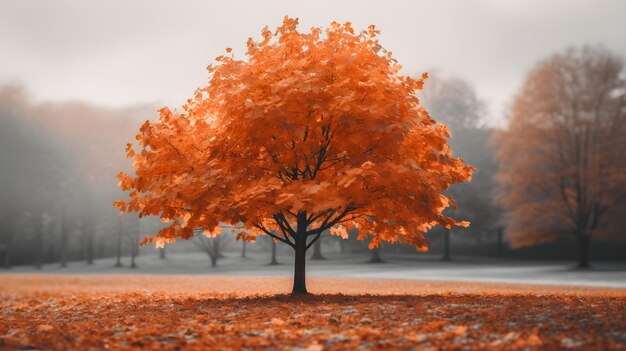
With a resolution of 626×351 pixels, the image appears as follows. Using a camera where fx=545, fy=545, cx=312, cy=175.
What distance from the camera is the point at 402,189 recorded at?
9.27 meters

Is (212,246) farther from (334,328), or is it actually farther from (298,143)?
(334,328)

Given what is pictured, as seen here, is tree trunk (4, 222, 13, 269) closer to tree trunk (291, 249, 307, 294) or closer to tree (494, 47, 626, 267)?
tree (494, 47, 626, 267)

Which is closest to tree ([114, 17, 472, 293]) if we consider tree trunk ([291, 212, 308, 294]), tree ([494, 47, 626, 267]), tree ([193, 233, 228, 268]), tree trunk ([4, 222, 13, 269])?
tree trunk ([291, 212, 308, 294])

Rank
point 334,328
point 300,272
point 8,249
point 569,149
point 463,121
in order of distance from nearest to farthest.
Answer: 1. point 334,328
2. point 300,272
3. point 569,149
4. point 8,249
5. point 463,121

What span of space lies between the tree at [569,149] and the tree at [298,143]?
21584mm

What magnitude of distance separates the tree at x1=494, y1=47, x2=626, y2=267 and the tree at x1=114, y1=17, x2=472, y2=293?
21584 millimetres

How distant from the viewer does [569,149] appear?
3012 cm

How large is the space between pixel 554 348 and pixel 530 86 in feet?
93.7

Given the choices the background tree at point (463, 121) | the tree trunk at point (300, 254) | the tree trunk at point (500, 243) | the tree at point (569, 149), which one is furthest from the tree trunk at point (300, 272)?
the tree trunk at point (500, 243)

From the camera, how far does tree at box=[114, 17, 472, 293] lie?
9352 mm

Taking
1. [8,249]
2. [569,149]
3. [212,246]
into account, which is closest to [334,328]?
[569,149]

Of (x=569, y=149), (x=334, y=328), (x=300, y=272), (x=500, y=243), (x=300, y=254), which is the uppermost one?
(x=569, y=149)

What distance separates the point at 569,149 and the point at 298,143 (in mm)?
24737

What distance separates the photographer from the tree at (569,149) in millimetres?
29062
